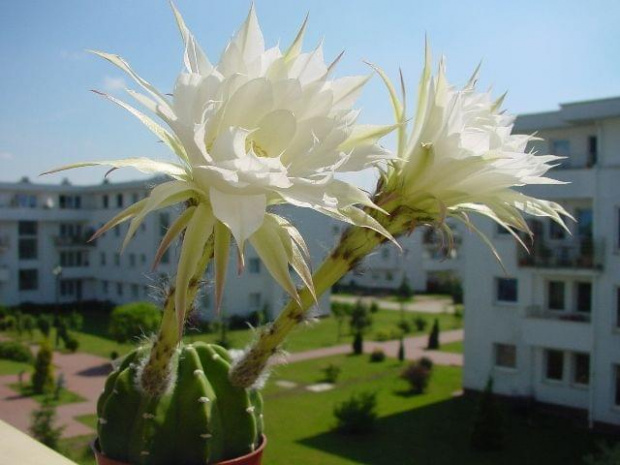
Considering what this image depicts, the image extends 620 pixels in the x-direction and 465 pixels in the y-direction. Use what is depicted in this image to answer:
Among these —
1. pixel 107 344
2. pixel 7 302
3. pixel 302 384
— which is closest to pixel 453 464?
pixel 302 384

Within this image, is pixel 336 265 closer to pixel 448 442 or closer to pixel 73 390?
pixel 448 442

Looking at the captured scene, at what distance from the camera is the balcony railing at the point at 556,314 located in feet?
37.8

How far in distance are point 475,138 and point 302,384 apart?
13015 millimetres

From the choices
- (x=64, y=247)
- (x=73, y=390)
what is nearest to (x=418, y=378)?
(x=73, y=390)

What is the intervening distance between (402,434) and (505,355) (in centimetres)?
311

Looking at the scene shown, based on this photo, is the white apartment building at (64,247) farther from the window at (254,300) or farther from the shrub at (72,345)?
the shrub at (72,345)

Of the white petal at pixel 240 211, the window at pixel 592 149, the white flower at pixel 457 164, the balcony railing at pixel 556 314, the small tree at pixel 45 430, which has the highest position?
the window at pixel 592 149

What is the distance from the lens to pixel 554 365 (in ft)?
39.0

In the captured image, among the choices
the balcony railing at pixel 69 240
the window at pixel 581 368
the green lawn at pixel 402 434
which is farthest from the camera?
the balcony railing at pixel 69 240

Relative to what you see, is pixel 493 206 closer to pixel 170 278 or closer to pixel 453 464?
pixel 170 278

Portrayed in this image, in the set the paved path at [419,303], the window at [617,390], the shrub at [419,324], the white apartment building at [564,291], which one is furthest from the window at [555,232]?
the paved path at [419,303]

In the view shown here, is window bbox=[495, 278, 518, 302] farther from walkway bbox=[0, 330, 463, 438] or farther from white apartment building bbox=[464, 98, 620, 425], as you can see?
walkway bbox=[0, 330, 463, 438]

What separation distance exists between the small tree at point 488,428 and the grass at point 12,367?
31.3 feet

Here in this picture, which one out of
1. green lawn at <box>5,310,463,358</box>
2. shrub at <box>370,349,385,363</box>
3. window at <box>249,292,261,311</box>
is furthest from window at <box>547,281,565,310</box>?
window at <box>249,292,261,311</box>
